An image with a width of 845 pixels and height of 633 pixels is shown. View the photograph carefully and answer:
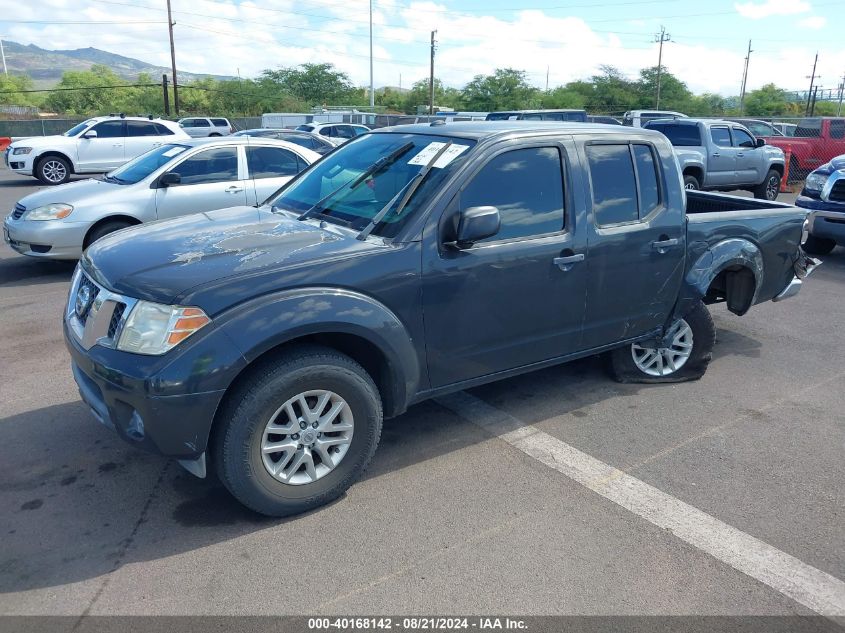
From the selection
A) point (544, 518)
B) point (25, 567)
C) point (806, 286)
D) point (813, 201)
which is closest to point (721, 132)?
point (813, 201)

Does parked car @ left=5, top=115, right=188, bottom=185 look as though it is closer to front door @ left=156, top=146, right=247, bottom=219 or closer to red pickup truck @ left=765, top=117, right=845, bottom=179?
front door @ left=156, top=146, right=247, bottom=219

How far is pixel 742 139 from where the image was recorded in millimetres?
15727

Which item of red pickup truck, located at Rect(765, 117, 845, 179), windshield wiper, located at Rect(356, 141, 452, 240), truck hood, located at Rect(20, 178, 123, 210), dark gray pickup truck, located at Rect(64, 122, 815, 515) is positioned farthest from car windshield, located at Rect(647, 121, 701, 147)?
windshield wiper, located at Rect(356, 141, 452, 240)

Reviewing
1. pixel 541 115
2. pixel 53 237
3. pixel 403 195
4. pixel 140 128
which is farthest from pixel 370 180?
pixel 140 128

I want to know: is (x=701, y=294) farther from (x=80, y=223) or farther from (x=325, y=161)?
(x=80, y=223)

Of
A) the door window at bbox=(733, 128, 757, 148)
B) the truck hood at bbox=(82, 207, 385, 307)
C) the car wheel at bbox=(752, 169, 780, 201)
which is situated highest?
the door window at bbox=(733, 128, 757, 148)

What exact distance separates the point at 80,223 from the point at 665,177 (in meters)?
6.61

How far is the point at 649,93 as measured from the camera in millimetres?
66250

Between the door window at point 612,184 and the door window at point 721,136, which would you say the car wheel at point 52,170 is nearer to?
the door window at point 721,136

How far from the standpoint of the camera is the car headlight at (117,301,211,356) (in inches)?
122

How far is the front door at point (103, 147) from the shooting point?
17672 mm

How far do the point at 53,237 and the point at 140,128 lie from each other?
36.7 ft

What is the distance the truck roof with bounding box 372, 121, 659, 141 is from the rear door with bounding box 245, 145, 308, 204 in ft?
14.5

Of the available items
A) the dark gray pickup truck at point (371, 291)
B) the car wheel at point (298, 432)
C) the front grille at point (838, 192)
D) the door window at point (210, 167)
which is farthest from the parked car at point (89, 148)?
the car wheel at point (298, 432)
